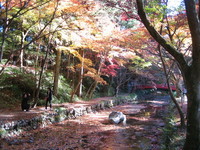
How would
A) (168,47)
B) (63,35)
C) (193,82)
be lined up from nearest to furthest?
(193,82)
(168,47)
(63,35)

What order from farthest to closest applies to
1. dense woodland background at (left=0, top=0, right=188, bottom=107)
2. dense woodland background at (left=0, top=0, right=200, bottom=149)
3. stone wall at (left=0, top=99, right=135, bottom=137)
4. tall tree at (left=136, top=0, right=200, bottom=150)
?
dense woodland background at (left=0, top=0, right=188, bottom=107) → stone wall at (left=0, top=99, right=135, bottom=137) → dense woodland background at (left=0, top=0, right=200, bottom=149) → tall tree at (left=136, top=0, right=200, bottom=150)

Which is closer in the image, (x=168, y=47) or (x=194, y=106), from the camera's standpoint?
(x=194, y=106)

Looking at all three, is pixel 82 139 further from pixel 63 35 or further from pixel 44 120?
pixel 63 35

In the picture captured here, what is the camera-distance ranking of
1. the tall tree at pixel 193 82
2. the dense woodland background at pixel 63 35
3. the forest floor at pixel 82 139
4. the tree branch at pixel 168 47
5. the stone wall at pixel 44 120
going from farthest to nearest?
the dense woodland background at pixel 63 35 < the stone wall at pixel 44 120 < the forest floor at pixel 82 139 < the tree branch at pixel 168 47 < the tall tree at pixel 193 82

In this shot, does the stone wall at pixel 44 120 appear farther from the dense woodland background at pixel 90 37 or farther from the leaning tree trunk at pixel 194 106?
the leaning tree trunk at pixel 194 106

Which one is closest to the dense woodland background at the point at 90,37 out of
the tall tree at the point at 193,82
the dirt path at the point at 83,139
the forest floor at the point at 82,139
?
the tall tree at the point at 193,82

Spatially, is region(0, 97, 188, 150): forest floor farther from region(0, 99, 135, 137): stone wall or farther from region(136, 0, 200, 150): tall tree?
region(136, 0, 200, 150): tall tree

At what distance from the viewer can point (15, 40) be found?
47.3 ft

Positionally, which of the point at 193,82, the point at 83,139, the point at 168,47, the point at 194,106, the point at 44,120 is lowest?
Result: the point at 83,139

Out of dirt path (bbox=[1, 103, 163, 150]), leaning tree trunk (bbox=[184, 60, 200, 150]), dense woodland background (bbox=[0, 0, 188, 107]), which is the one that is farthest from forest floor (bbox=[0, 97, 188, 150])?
dense woodland background (bbox=[0, 0, 188, 107])

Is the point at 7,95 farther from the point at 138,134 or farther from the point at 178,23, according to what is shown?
the point at 178,23

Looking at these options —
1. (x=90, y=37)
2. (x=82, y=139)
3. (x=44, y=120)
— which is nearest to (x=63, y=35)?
(x=90, y=37)

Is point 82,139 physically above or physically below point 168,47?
below

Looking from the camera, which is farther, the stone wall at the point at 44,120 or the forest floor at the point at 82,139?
the stone wall at the point at 44,120
